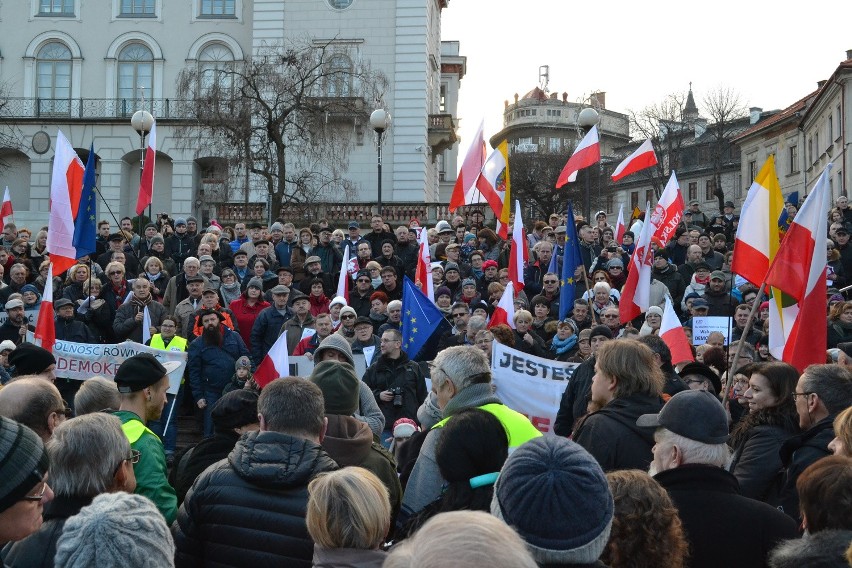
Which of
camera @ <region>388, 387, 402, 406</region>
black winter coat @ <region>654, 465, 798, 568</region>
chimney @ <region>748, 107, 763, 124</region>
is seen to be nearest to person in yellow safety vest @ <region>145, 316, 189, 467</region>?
camera @ <region>388, 387, 402, 406</region>

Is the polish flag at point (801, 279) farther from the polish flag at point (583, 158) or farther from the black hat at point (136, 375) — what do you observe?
the polish flag at point (583, 158)

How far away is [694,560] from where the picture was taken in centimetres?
398

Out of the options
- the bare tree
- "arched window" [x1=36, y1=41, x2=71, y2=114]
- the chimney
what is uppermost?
the chimney

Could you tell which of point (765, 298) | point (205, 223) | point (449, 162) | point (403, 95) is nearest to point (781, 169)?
point (449, 162)

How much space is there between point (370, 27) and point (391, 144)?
15.9ft

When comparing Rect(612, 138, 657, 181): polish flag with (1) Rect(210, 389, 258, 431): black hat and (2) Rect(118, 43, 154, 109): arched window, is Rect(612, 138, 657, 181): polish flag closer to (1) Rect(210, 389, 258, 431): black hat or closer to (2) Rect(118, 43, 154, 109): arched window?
(1) Rect(210, 389, 258, 431): black hat

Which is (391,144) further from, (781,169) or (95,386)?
(95,386)

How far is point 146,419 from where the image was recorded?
5.62 m

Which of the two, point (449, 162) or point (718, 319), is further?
point (449, 162)

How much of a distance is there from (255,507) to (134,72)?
43415 mm

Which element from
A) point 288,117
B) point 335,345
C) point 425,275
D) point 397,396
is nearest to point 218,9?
point 288,117

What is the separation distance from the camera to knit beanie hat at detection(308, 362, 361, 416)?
17.9 feet

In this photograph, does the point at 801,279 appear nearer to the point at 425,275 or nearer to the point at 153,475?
the point at 153,475

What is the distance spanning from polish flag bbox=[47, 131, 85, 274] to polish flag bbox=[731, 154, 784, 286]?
28.5ft
